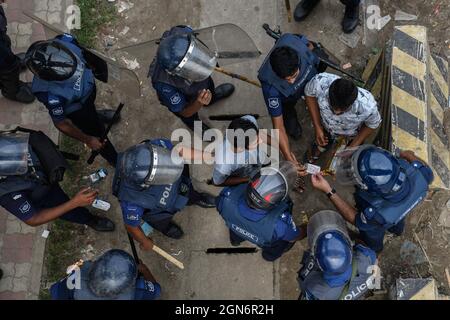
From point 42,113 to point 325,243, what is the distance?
4187mm

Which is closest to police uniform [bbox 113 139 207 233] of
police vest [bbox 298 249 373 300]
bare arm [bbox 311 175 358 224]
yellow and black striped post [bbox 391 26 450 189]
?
bare arm [bbox 311 175 358 224]

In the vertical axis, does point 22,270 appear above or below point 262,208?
below

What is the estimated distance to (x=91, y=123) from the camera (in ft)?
17.1

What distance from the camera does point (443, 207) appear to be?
5434 mm

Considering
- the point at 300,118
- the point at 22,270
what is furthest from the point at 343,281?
the point at 22,270

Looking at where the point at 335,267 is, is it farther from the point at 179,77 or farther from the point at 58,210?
the point at 58,210

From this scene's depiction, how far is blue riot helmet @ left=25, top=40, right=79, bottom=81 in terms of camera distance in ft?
14.2

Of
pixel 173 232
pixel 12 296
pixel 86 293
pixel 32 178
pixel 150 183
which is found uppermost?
pixel 150 183

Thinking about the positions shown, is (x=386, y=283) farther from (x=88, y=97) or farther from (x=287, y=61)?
(x=88, y=97)

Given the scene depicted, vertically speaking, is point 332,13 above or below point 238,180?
above

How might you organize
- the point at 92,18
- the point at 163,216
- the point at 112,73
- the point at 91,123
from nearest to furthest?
the point at 163,216, the point at 91,123, the point at 112,73, the point at 92,18

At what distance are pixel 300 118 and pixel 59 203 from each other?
119 inches

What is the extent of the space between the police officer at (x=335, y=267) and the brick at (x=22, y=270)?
11.1 feet

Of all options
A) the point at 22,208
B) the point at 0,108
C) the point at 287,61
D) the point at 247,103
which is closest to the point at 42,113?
the point at 0,108
